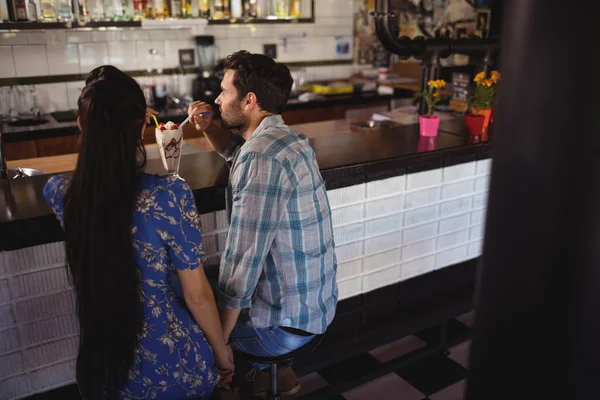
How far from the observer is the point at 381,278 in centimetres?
286

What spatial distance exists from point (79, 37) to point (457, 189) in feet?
12.1

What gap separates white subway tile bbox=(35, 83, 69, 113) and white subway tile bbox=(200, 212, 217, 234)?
11.4 feet

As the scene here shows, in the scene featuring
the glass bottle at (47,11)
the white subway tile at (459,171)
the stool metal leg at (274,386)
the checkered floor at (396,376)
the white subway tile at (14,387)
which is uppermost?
the glass bottle at (47,11)

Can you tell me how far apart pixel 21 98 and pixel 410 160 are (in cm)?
366

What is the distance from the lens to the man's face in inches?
74.4

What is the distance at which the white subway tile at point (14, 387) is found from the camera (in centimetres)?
196

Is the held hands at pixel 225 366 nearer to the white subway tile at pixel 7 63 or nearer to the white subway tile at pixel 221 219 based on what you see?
the white subway tile at pixel 221 219

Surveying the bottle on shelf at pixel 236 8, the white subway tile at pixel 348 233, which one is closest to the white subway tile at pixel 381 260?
the white subway tile at pixel 348 233

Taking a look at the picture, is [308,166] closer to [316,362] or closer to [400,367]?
[316,362]

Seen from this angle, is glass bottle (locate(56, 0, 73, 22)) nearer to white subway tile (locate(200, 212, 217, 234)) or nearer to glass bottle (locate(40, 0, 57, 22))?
glass bottle (locate(40, 0, 57, 22))

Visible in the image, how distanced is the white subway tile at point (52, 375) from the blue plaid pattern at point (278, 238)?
0.75 m

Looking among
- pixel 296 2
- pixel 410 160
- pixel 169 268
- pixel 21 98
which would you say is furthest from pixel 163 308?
pixel 296 2

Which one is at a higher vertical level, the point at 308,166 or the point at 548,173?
the point at 548,173

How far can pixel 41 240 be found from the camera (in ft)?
5.90
